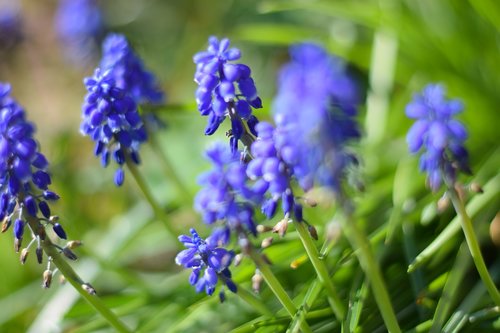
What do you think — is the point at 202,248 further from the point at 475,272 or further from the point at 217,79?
the point at 475,272

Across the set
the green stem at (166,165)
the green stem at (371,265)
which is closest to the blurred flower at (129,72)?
the green stem at (166,165)

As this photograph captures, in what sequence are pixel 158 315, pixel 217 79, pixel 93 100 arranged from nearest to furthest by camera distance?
pixel 217 79 → pixel 93 100 → pixel 158 315

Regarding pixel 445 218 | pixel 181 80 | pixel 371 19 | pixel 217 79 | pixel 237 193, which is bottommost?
pixel 445 218

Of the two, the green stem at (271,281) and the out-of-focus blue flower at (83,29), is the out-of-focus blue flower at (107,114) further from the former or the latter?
the out-of-focus blue flower at (83,29)

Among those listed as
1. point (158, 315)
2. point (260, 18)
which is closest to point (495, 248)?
point (158, 315)

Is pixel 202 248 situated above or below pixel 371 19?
below

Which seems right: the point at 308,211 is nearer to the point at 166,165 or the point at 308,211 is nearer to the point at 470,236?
the point at 166,165
